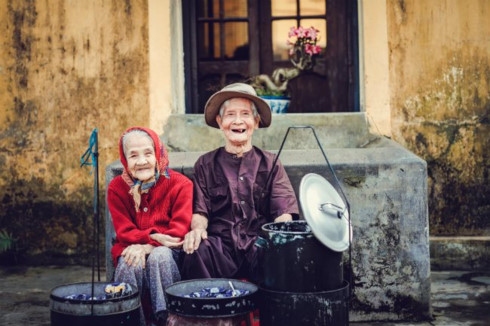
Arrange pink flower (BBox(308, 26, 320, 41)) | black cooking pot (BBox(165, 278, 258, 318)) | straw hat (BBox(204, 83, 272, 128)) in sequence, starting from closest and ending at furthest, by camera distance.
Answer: black cooking pot (BBox(165, 278, 258, 318)), straw hat (BBox(204, 83, 272, 128)), pink flower (BBox(308, 26, 320, 41))

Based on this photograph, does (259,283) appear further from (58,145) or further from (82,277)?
(58,145)

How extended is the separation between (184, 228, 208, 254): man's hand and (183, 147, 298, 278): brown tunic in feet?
0.17

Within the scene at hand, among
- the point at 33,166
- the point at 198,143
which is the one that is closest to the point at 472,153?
the point at 198,143

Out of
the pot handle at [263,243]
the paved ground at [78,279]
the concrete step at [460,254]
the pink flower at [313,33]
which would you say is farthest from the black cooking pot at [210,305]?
the pink flower at [313,33]

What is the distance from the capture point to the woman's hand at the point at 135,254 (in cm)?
394

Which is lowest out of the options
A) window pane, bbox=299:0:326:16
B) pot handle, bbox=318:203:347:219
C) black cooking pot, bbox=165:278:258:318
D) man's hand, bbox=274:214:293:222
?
black cooking pot, bbox=165:278:258:318

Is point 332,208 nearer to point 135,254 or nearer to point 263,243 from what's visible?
point 263,243

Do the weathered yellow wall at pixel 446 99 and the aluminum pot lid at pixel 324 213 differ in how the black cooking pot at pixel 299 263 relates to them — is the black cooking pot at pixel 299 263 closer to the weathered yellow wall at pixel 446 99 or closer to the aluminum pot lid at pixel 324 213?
the aluminum pot lid at pixel 324 213

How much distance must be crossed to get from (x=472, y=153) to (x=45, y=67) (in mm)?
4036

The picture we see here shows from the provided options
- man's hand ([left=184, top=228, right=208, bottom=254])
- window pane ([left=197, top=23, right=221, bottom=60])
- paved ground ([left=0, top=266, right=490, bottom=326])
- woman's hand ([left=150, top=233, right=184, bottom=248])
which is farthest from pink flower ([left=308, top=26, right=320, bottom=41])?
woman's hand ([left=150, top=233, right=184, bottom=248])

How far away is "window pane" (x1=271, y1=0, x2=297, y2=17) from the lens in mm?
6766

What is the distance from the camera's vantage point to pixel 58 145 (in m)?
6.46

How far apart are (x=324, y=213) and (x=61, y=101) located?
3.58 meters

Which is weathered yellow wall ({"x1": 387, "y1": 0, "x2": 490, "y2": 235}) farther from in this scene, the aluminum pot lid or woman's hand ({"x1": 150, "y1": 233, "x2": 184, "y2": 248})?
woman's hand ({"x1": 150, "y1": 233, "x2": 184, "y2": 248})
